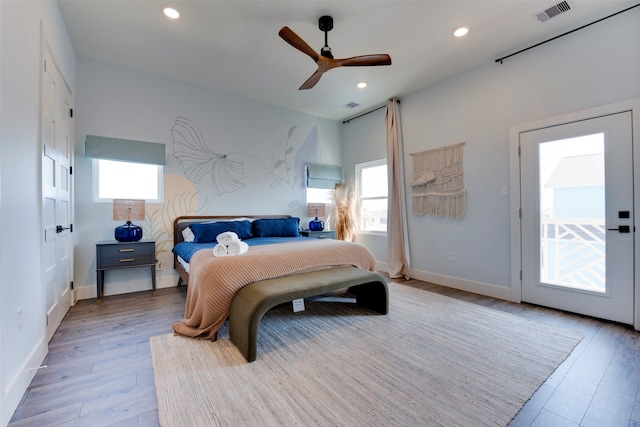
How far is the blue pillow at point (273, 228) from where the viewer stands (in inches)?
168

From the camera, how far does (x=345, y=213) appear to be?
5691 mm

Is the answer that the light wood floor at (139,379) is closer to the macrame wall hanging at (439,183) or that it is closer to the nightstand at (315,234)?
the macrame wall hanging at (439,183)

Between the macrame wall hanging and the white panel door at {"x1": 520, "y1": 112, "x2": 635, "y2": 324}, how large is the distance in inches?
30.1

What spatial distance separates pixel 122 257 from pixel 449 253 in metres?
4.34

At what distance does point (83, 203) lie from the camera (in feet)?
11.3

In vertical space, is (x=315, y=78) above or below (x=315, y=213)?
above

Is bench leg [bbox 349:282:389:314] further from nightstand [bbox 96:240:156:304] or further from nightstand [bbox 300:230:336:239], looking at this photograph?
nightstand [bbox 96:240:156:304]

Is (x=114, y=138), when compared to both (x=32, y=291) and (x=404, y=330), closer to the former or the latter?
(x=32, y=291)

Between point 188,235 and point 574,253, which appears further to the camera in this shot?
point 188,235

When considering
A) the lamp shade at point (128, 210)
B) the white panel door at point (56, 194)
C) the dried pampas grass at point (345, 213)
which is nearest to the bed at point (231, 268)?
the lamp shade at point (128, 210)

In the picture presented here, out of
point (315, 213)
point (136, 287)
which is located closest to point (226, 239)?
point (136, 287)

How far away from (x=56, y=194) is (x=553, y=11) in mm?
4948

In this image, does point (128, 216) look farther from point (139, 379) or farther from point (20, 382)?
point (139, 379)

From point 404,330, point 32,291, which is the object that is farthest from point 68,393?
point 404,330
